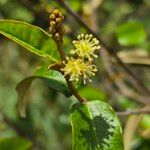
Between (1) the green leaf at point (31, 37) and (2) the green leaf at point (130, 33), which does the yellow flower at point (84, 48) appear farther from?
(2) the green leaf at point (130, 33)

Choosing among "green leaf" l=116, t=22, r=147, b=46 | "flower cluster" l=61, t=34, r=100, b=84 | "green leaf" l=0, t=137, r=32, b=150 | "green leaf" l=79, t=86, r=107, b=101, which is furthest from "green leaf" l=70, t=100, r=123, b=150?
"green leaf" l=116, t=22, r=147, b=46

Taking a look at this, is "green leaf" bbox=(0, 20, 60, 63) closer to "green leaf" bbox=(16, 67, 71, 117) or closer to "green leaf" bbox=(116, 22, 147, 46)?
"green leaf" bbox=(16, 67, 71, 117)

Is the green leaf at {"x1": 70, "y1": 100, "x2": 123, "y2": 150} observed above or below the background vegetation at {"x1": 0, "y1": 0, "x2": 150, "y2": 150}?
below

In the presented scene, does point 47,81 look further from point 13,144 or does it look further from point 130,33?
point 130,33

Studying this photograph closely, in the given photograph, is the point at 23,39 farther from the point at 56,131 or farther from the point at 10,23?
the point at 56,131

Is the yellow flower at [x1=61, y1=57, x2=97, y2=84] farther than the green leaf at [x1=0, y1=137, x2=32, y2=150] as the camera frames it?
No

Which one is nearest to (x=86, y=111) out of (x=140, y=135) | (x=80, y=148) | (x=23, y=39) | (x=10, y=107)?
(x=80, y=148)

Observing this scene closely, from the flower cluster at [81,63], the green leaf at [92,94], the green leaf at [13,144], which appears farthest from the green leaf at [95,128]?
the green leaf at [92,94]
